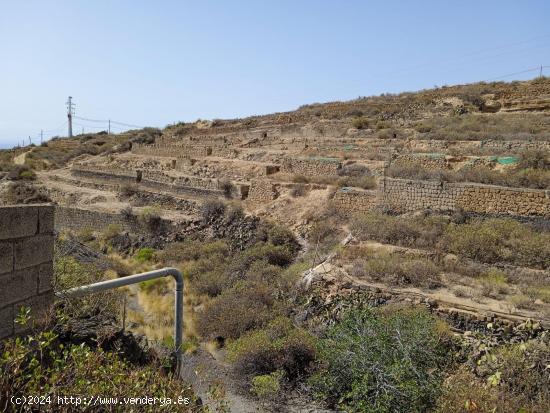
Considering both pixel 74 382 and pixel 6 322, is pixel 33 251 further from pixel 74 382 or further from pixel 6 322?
pixel 74 382

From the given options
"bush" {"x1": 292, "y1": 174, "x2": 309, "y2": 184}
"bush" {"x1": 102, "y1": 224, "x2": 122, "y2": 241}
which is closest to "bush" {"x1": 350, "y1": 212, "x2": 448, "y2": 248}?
"bush" {"x1": 292, "y1": 174, "x2": 309, "y2": 184}

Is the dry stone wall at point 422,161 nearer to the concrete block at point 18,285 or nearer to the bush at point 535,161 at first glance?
the bush at point 535,161

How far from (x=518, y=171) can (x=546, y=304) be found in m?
6.93

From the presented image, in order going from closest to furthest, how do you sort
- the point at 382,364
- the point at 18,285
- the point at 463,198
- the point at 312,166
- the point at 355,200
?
the point at 18,285
the point at 382,364
the point at 463,198
the point at 355,200
the point at 312,166

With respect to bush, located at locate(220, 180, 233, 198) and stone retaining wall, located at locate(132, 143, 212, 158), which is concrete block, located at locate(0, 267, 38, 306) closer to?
bush, located at locate(220, 180, 233, 198)

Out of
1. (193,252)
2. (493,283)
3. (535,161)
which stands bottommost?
(193,252)

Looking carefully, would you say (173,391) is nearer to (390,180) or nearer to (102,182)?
(390,180)

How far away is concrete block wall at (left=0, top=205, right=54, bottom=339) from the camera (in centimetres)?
315

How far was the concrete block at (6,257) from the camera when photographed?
3.13 meters

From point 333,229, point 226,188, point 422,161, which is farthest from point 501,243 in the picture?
point 226,188

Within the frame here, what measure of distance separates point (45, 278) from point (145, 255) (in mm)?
11349

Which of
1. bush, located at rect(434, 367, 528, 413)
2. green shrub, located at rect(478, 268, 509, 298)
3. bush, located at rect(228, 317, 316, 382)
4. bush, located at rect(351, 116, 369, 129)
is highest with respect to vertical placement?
bush, located at rect(351, 116, 369, 129)

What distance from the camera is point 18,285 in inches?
129

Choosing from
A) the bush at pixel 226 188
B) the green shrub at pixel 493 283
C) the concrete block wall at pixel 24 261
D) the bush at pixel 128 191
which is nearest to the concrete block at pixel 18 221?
the concrete block wall at pixel 24 261
